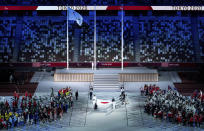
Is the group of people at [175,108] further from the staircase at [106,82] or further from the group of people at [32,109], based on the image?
the group of people at [32,109]

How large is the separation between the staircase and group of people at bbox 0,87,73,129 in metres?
5.43

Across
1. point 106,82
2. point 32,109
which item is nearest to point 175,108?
point 106,82

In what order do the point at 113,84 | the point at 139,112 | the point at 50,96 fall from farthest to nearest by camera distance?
1. the point at 113,84
2. the point at 50,96
3. the point at 139,112

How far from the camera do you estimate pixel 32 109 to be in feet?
129

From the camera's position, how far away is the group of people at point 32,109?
3809 cm

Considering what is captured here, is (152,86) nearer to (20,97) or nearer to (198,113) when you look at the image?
(198,113)

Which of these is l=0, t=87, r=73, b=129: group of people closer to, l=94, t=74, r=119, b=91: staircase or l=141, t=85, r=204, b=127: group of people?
l=94, t=74, r=119, b=91: staircase

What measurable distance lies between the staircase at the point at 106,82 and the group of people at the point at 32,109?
543cm

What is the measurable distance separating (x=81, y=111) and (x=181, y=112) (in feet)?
30.0

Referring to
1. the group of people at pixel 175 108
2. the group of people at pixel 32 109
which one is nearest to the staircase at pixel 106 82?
the group of people at pixel 32 109

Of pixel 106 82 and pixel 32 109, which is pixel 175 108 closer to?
pixel 106 82

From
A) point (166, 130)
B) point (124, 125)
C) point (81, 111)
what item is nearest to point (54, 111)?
Answer: point (81, 111)

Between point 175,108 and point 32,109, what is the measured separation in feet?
40.4

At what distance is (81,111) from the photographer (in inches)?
1640
